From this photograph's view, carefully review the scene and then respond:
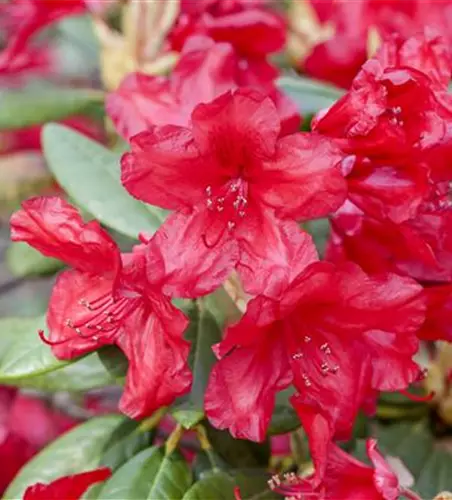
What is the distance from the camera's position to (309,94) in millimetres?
1241

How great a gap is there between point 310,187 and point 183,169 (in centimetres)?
11

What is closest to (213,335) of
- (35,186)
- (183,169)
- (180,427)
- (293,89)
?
(180,427)

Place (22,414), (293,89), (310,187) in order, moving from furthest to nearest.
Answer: (22,414)
(293,89)
(310,187)

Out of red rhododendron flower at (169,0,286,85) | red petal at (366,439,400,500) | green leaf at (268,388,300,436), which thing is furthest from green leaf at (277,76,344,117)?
red petal at (366,439,400,500)

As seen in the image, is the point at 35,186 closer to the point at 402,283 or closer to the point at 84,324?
the point at 84,324

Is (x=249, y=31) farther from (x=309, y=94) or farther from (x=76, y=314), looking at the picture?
(x=76, y=314)

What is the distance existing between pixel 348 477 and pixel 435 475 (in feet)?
1.10

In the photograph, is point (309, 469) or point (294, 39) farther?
point (294, 39)

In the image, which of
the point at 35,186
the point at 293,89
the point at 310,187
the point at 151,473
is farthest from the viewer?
the point at 35,186

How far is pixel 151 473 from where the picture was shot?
3.20ft

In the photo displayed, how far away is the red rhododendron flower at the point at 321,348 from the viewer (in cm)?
85

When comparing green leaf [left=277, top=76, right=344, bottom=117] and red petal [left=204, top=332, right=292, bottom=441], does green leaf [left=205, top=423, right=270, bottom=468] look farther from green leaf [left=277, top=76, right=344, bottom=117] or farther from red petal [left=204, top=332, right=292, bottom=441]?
green leaf [left=277, top=76, right=344, bottom=117]

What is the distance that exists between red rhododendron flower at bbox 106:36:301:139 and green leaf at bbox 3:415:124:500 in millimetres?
305

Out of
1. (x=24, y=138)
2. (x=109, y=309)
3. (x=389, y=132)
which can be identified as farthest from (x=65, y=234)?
(x=24, y=138)
